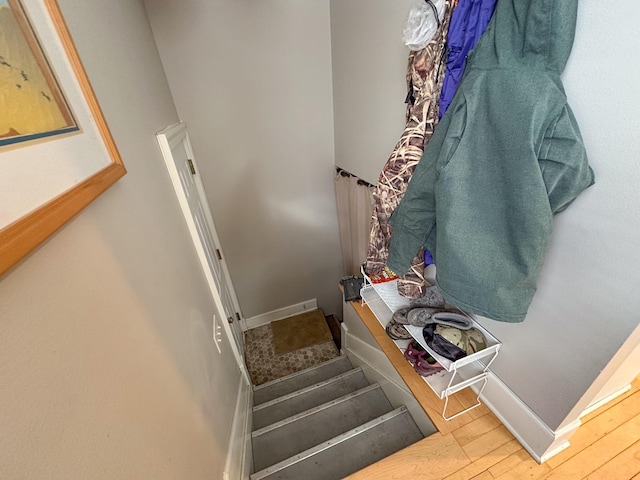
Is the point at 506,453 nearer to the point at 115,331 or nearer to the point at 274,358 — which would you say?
the point at 115,331

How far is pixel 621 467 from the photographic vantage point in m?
0.93

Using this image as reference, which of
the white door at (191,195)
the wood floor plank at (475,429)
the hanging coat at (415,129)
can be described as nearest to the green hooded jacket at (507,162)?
the hanging coat at (415,129)

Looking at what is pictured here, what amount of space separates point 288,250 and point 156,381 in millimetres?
2002

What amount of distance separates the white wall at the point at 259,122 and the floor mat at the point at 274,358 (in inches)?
15.3

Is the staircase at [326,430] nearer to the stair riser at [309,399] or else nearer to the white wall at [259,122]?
the stair riser at [309,399]

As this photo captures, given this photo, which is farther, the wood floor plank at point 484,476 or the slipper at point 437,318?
the slipper at point 437,318

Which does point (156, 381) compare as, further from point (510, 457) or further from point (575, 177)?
point (510, 457)

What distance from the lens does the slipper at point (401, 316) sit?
4.33ft

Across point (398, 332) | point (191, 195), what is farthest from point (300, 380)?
point (191, 195)

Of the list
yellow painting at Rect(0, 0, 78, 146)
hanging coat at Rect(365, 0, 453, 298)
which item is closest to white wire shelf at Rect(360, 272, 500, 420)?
hanging coat at Rect(365, 0, 453, 298)

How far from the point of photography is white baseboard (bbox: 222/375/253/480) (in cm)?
116

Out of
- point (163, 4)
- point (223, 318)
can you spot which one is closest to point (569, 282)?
point (223, 318)

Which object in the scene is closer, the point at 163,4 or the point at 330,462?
the point at 330,462

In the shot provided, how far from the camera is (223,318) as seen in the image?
1670 mm
